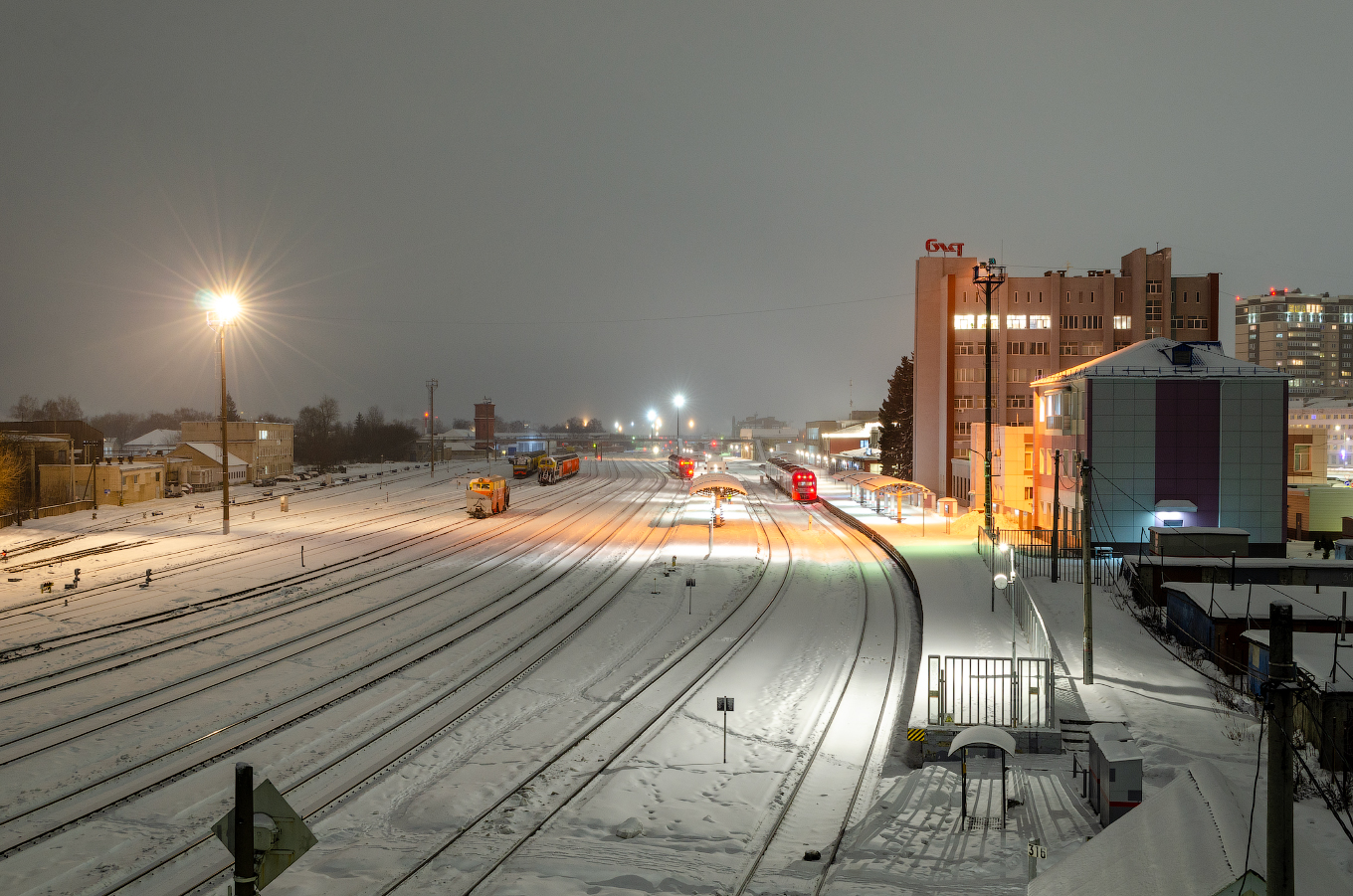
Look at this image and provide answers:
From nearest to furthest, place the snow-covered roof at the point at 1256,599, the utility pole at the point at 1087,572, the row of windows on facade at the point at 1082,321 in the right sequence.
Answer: the utility pole at the point at 1087,572, the snow-covered roof at the point at 1256,599, the row of windows on facade at the point at 1082,321

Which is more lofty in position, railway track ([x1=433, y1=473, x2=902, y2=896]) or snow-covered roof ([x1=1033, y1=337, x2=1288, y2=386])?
snow-covered roof ([x1=1033, y1=337, x2=1288, y2=386])

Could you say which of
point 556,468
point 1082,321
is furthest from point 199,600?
point 1082,321

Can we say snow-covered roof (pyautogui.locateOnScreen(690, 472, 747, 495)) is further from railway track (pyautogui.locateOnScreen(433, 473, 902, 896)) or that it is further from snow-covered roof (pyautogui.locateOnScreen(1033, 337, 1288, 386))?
railway track (pyautogui.locateOnScreen(433, 473, 902, 896))

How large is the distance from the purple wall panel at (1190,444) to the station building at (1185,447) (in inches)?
1.5

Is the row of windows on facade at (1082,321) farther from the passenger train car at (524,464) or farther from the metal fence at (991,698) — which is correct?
the metal fence at (991,698)

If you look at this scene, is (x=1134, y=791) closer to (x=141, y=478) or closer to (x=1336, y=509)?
(x=1336, y=509)

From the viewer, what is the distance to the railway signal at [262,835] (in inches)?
189

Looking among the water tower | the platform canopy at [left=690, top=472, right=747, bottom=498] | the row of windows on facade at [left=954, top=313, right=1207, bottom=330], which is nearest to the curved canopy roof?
the platform canopy at [left=690, top=472, right=747, bottom=498]

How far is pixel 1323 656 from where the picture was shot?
13953 millimetres

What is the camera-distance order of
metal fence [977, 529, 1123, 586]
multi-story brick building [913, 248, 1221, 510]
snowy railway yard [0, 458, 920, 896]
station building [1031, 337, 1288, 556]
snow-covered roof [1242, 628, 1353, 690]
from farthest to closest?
1. multi-story brick building [913, 248, 1221, 510]
2. station building [1031, 337, 1288, 556]
3. metal fence [977, 529, 1123, 586]
4. snow-covered roof [1242, 628, 1353, 690]
5. snowy railway yard [0, 458, 920, 896]

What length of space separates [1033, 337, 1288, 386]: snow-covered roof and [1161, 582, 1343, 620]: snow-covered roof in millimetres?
11022

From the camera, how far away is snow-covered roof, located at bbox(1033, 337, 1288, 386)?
100 feet

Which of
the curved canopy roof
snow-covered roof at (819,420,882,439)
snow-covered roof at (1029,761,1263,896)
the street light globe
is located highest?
the street light globe

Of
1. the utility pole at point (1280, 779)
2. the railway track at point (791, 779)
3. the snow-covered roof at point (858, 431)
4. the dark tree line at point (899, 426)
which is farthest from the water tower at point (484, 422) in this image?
the utility pole at point (1280, 779)
